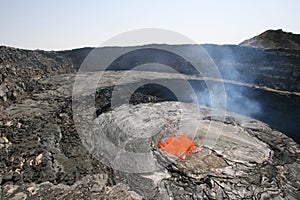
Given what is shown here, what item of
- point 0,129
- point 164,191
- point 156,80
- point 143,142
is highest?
point 156,80

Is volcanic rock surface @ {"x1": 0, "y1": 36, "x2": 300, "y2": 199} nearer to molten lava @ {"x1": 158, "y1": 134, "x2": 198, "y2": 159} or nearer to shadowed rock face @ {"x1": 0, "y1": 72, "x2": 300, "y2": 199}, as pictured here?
shadowed rock face @ {"x1": 0, "y1": 72, "x2": 300, "y2": 199}

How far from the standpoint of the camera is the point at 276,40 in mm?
21422

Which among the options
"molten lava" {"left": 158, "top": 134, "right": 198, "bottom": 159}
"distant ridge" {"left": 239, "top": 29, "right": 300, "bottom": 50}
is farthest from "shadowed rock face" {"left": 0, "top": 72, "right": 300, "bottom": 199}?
"distant ridge" {"left": 239, "top": 29, "right": 300, "bottom": 50}

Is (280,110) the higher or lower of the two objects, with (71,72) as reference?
lower

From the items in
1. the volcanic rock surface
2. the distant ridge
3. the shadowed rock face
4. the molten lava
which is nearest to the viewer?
the shadowed rock face

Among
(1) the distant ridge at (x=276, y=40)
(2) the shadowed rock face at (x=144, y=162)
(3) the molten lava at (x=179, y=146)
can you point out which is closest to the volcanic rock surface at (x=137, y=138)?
(2) the shadowed rock face at (x=144, y=162)

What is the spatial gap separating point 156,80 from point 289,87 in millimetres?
6462

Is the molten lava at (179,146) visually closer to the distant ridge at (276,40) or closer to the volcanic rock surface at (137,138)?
the volcanic rock surface at (137,138)

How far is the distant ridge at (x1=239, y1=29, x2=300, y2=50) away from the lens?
784 inches

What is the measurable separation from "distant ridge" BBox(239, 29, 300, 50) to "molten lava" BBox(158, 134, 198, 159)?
667 inches

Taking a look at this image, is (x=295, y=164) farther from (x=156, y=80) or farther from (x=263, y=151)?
(x=156, y=80)

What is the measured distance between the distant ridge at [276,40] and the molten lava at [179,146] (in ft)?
55.6

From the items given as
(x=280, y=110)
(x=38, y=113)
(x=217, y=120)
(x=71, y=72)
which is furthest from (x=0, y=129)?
(x=280, y=110)

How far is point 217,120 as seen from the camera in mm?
8891
